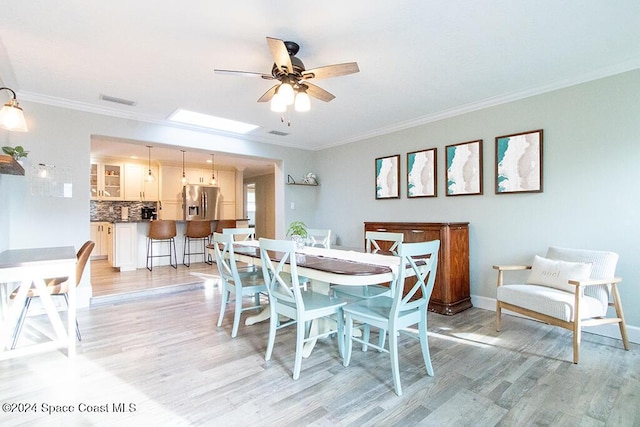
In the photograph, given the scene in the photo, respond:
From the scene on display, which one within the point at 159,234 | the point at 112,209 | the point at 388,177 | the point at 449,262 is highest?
the point at 388,177

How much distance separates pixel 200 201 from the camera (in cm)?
738

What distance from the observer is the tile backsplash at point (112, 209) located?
285 inches

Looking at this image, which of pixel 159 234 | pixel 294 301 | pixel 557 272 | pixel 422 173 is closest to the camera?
pixel 294 301

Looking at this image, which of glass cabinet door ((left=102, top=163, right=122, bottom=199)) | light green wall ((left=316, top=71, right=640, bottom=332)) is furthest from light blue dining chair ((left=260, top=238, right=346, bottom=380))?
glass cabinet door ((left=102, top=163, right=122, bottom=199))

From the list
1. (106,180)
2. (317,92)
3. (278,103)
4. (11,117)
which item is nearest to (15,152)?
(11,117)

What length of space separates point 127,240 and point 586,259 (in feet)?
20.7

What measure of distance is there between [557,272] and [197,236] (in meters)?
5.41

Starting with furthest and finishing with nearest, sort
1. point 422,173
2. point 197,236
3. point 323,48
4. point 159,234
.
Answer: point 197,236
point 159,234
point 422,173
point 323,48

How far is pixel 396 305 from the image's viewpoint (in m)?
1.92

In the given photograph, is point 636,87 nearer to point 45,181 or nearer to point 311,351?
point 311,351

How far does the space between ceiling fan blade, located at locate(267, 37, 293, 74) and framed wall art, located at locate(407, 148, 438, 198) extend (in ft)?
8.15

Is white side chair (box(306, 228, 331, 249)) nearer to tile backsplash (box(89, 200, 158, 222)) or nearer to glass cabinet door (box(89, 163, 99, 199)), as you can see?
tile backsplash (box(89, 200, 158, 222))

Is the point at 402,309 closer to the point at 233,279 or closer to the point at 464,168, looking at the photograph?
the point at 233,279

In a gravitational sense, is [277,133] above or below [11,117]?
above
